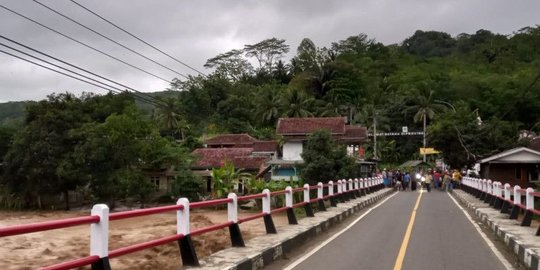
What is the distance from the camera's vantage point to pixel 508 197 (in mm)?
17547

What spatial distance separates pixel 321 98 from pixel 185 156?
5568 cm

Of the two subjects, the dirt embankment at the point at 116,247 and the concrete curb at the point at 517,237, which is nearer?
the concrete curb at the point at 517,237

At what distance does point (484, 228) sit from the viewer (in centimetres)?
1638

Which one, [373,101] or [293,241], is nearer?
[293,241]

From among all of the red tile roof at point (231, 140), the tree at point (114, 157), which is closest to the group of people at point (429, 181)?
the tree at point (114, 157)

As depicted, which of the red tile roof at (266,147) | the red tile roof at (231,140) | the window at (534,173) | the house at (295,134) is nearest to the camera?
the window at (534,173)

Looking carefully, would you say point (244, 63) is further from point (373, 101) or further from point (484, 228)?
point (484, 228)

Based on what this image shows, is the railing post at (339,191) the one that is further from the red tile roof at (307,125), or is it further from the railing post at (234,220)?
the red tile roof at (307,125)

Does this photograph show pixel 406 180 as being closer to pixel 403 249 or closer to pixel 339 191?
pixel 339 191

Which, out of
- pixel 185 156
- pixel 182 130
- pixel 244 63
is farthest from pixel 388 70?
pixel 185 156

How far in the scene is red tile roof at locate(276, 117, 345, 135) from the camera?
53.8 meters

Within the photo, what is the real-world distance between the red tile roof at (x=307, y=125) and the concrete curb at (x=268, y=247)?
3634cm

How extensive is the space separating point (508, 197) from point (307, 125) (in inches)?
1463

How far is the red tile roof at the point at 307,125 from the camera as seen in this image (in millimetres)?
53844
